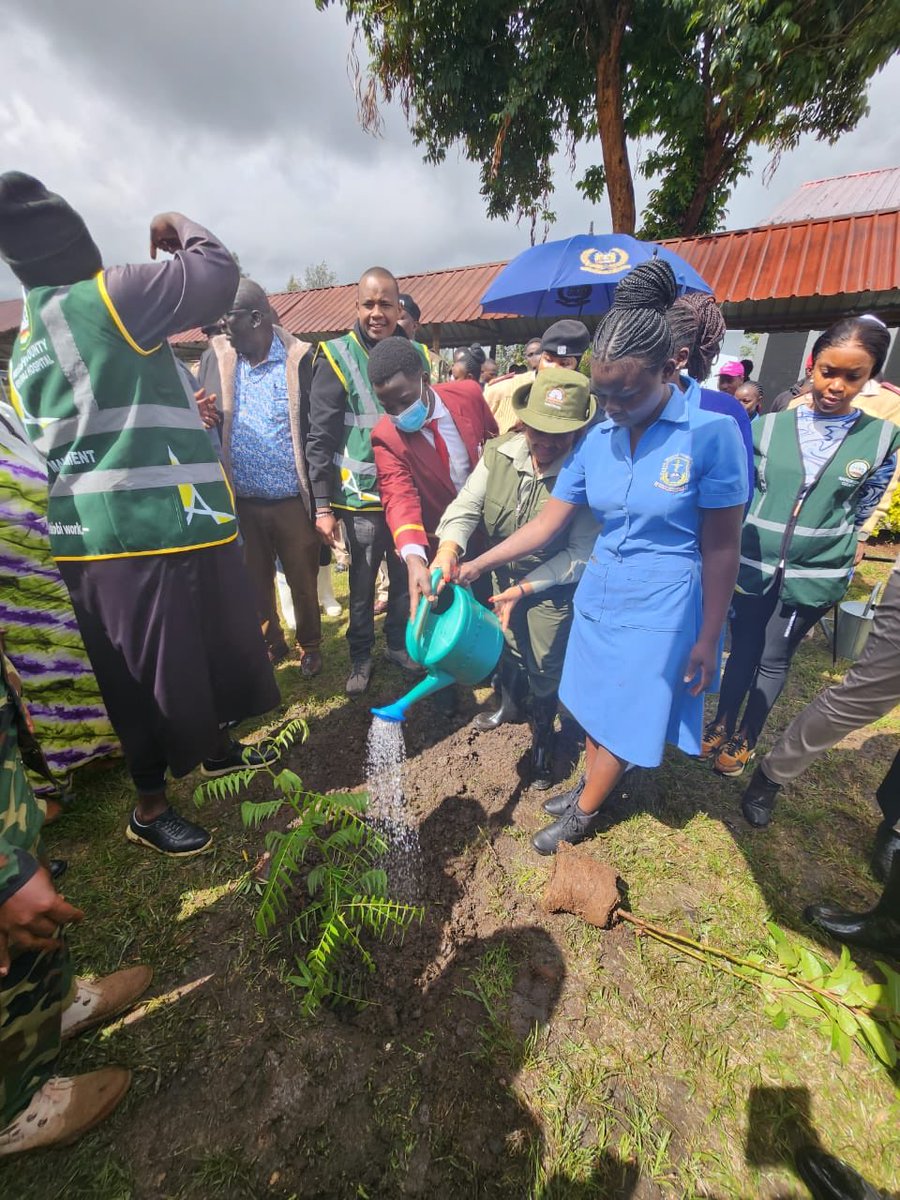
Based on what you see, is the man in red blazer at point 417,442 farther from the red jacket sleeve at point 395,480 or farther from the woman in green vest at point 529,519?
the woman in green vest at point 529,519

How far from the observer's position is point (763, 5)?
288 inches

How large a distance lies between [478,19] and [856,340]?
1217cm

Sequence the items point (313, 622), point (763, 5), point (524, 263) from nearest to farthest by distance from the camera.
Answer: point (313, 622), point (524, 263), point (763, 5)

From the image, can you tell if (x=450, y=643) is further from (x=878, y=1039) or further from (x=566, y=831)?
(x=878, y=1039)

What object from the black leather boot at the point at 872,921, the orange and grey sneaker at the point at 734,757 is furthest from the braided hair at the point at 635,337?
the orange and grey sneaker at the point at 734,757

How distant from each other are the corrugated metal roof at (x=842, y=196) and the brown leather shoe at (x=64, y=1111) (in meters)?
22.5

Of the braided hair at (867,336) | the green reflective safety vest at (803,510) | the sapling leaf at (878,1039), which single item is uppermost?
the braided hair at (867,336)

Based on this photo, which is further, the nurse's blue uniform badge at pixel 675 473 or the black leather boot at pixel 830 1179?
the nurse's blue uniform badge at pixel 675 473

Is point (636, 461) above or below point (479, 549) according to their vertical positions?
above

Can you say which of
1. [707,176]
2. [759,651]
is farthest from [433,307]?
[759,651]

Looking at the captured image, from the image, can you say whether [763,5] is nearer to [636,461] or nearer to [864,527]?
[864,527]

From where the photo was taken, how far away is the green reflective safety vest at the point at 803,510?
230 cm

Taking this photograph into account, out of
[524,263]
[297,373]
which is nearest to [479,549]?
[297,373]

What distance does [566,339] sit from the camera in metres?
3.62
